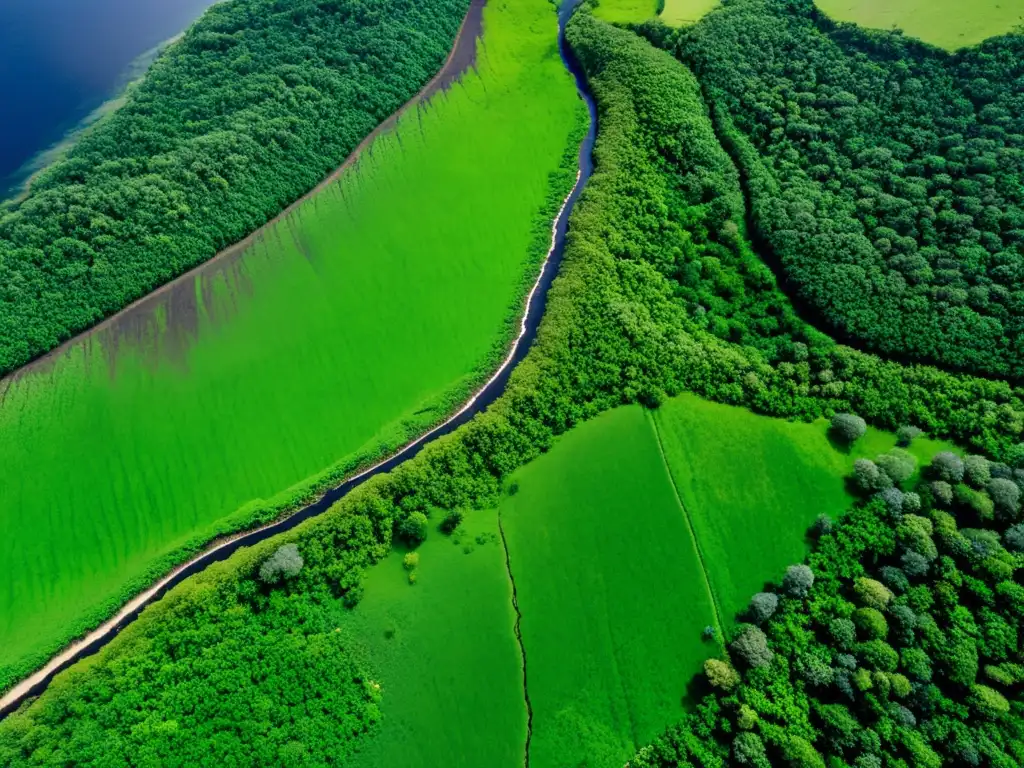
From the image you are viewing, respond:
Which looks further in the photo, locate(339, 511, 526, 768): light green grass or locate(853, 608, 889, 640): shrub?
locate(853, 608, 889, 640): shrub

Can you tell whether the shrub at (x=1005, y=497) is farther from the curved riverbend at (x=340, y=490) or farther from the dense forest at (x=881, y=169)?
the curved riverbend at (x=340, y=490)

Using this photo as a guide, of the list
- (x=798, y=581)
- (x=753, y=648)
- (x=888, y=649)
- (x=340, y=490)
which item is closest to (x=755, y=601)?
(x=753, y=648)

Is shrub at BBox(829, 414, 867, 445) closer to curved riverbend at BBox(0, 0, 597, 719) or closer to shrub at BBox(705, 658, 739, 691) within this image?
shrub at BBox(705, 658, 739, 691)

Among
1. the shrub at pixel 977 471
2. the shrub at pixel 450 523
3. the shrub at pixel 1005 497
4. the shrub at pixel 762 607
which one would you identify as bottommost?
the shrub at pixel 762 607

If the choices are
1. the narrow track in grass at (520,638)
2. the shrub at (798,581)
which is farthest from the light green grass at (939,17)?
the narrow track in grass at (520,638)

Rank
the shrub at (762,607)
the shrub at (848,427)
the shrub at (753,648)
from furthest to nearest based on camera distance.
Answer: the shrub at (848,427) → the shrub at (762,607) → the shrub at (753,648)

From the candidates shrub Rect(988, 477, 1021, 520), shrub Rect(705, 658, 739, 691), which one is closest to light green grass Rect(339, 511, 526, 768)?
shrub Rect(705, 658, 739, 691)

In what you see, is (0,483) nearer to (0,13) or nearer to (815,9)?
(0,13)
